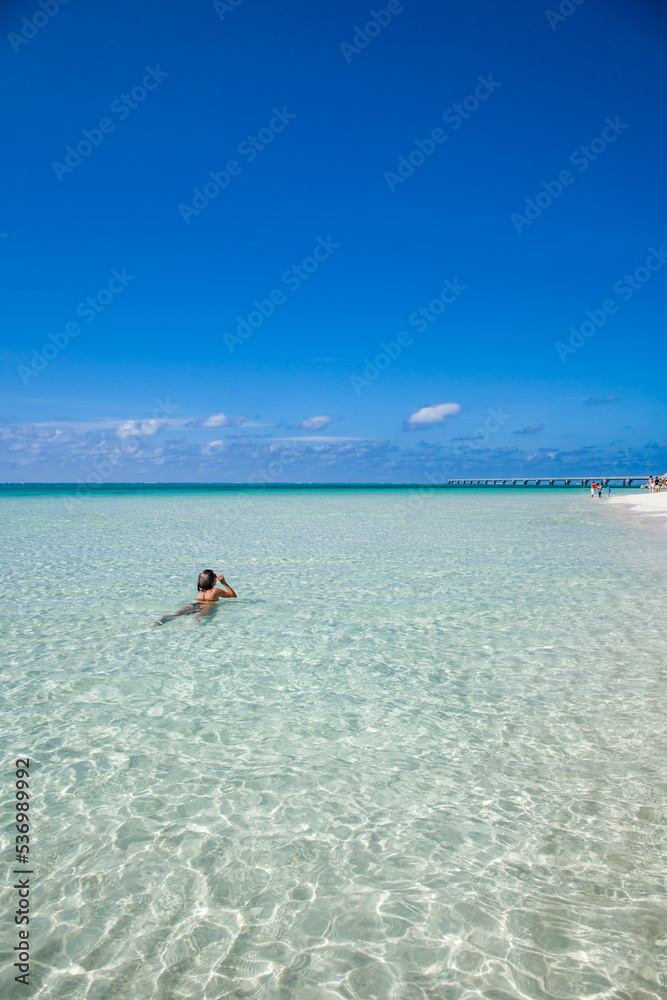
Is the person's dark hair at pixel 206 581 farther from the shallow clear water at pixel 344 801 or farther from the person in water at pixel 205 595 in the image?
the shallow clear water at pixel 344 801

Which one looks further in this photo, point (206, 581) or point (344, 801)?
point (206, 581)

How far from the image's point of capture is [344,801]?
496cm

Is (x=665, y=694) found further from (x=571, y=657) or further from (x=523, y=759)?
(x=523, y=759)

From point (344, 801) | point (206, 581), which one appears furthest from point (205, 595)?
point (344, 801)

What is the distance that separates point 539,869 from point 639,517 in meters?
39.4

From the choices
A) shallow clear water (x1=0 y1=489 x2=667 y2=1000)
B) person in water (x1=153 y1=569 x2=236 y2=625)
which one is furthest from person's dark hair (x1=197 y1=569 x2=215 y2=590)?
shallow clear water (x1=0 y1=489 x2=667 y2=1000)

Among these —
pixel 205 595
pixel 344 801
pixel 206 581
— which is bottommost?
pixel 344 801

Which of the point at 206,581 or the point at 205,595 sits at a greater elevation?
the point at 206,581

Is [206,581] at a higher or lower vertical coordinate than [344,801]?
higher

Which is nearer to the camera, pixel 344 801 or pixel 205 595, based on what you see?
pixel 344 801

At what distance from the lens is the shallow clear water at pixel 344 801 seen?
3361 millimetres

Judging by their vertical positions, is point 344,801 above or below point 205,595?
below

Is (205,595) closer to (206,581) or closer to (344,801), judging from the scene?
(206,581)

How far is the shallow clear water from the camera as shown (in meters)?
3.36
